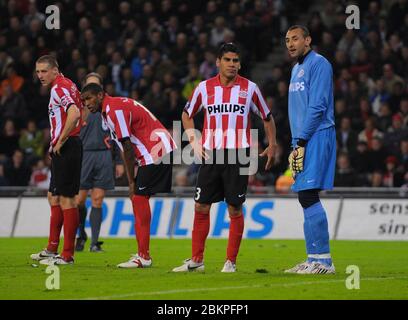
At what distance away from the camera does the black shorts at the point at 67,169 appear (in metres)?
12.1

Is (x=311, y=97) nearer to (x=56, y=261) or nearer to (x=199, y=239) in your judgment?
(x=199, y=239)

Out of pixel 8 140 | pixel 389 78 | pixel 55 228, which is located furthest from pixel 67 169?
pixel 8 140

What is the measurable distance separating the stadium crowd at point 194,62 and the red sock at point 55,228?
882 cm

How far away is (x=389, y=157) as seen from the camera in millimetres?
20328

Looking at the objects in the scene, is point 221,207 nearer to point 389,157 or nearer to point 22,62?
point 389,157

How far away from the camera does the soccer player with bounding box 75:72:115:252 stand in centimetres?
1508

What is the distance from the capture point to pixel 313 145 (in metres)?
10.7

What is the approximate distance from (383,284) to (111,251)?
20.0 ft

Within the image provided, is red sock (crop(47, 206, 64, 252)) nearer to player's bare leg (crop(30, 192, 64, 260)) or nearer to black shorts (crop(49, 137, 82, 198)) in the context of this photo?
player's bare leg (crop(30, 192, 64, 260))

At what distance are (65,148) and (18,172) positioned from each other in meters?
10.4

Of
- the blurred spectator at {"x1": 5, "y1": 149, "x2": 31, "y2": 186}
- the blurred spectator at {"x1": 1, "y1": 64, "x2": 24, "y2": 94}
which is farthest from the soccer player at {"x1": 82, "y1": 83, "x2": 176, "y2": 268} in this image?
the blurred spectator at {"x1": 1, "y1": 64, "x2": 24, "y2": 94}

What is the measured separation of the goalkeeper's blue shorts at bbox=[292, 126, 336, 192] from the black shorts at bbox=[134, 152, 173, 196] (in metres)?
1.73

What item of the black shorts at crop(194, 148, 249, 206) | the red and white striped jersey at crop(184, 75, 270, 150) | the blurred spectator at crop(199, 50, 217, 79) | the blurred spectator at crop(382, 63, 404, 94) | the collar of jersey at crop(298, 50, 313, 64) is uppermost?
the blurred spectator at crop(199, 50, 217, 79)
